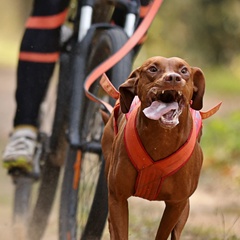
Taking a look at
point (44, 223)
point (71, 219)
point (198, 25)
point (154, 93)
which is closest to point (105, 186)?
point (71, 219)

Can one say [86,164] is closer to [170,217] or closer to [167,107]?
[170,217]

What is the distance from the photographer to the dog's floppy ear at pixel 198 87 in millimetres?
3598

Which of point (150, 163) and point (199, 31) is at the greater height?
point (150, 163)

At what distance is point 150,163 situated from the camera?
3641 millimetres

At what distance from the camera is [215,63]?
72.2ft

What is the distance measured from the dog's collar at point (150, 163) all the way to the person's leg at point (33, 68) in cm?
184

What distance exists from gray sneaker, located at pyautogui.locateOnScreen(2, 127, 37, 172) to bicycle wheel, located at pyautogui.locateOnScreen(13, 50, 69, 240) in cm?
10

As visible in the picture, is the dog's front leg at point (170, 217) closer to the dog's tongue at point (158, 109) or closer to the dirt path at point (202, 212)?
the dog's tongue at point (158, 109)

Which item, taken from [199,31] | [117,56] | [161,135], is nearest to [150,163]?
[161,135]

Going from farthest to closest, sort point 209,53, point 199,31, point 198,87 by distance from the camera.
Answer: point 209,53 < point 199,31 < point 198,87

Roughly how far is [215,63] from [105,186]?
17862 millimetres

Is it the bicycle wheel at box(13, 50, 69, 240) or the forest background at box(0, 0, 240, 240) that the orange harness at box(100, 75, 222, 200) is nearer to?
the bicycle wheel at box(13, 50, 69, 240)

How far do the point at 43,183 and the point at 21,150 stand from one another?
35 centimetres

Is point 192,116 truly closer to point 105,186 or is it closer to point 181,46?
point 105,186
